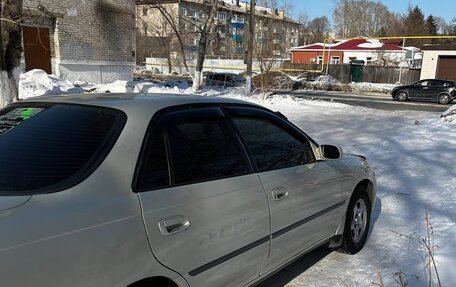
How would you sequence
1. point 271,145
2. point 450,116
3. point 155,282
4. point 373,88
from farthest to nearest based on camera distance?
point 373,88, point 450,116, point 271,145, point 155,282

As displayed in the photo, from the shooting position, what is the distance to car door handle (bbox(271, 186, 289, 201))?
2986 millimetres

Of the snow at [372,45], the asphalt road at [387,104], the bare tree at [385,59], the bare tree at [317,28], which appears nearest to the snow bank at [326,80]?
the asphalt road at [387,104]

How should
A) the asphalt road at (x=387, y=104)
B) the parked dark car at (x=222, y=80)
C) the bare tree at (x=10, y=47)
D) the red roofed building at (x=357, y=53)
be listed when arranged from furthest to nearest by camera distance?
1. the red roofed building at (x=357, y=53)
2. the parked dark car at (x=222, y=80)
3. the asphalt road at (x=387, y=104)
4. the bare tree at (x=10, y=47)

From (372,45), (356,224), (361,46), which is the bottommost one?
(356,224)

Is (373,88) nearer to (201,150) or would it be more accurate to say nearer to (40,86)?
(40,86)

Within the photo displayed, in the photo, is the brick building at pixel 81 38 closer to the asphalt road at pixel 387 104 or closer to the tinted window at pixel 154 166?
the asphalt road at pixel 387 104

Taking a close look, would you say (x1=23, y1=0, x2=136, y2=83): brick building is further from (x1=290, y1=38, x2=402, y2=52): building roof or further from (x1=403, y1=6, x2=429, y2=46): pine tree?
(x1=403, y1=6, x2=429, y2=46): pine tree

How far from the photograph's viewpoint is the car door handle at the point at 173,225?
7.15 feet

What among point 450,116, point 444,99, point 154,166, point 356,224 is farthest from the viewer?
point 444,99

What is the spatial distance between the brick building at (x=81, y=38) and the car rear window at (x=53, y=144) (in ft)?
64.2

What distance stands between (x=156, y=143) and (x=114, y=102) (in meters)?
0.44

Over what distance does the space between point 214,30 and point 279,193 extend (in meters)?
52.6

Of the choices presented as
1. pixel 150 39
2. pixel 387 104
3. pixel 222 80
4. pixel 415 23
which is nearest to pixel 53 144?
pixel 387 104

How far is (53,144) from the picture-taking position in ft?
7.45
